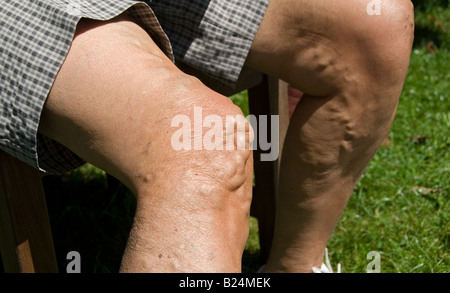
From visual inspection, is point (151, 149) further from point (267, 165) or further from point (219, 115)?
point (267, 165)

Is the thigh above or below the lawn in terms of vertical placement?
above

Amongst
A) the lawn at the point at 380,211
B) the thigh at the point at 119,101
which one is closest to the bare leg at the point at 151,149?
the thigh at the point at 119,101

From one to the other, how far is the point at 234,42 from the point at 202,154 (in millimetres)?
447

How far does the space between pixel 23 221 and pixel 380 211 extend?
1335mm

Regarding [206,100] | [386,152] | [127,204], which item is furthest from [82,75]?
[386,152]

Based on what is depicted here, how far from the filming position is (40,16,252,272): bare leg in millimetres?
897

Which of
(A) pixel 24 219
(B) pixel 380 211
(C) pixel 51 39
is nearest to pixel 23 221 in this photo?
(A) pixel 24 219

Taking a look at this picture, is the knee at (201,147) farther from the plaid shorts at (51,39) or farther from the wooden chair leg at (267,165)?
the wooden chair leg at (267,165)

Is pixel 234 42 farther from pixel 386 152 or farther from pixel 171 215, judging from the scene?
pixel 386 152

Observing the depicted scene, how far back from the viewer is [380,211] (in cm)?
222

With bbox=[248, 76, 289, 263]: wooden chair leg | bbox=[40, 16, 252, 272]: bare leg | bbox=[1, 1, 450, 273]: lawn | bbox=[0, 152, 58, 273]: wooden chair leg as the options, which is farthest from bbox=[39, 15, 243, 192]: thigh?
bbox=[1, 1, 450, 273]: lawn

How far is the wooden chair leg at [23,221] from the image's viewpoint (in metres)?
1.31

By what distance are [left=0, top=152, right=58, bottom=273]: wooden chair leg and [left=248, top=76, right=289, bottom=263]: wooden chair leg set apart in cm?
78

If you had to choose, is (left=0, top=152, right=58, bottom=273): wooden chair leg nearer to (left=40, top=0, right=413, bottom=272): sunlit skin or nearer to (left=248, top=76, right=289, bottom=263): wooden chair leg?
(left=40, top=0, right=413, bottom=272): sunlit skin
